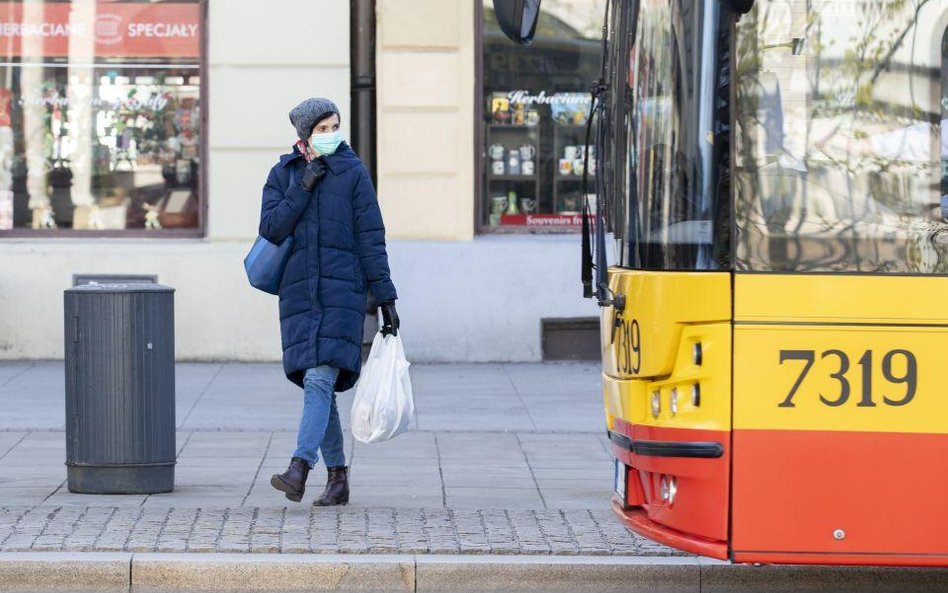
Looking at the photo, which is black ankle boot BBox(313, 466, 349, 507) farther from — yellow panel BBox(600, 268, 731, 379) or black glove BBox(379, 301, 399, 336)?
yellow panel BBox(600, 268, 731, 379)

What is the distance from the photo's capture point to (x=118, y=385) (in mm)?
7348

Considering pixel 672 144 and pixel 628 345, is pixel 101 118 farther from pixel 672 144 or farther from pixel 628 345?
pixel 672 144

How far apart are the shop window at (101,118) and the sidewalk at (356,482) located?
5.52 ft

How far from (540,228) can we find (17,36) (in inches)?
174

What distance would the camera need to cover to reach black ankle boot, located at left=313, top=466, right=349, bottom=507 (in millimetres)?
7293

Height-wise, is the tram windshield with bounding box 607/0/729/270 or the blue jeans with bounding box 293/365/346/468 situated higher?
the tram windshield with bounding box 607/0/729/270

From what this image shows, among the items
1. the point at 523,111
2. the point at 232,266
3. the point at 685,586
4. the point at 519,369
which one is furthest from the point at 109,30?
the point at 685,586

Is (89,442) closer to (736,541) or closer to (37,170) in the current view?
(736,541)

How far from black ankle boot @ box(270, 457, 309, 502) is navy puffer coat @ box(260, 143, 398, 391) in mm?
412

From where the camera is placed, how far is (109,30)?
1271cm

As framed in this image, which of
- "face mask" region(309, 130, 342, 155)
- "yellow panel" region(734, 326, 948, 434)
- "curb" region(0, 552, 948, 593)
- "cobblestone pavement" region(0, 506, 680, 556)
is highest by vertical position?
"face mask" region(309, 130, 342, 155)

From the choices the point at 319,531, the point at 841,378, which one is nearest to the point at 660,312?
the point at 841,378

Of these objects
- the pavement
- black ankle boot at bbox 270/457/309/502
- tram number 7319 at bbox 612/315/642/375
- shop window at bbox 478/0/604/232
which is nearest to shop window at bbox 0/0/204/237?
shop window at bbox 478/0/604/232

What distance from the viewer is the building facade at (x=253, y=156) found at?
12.5 m
